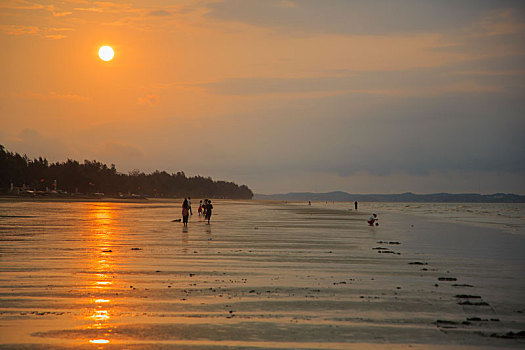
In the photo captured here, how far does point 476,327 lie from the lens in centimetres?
Result: 939

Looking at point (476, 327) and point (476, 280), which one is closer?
point (476, 327)

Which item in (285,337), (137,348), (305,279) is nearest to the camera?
(137,348)

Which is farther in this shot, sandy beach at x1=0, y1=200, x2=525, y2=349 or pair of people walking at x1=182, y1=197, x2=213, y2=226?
pair of people walking at x1=182, y1=197, x2=213, y2=226

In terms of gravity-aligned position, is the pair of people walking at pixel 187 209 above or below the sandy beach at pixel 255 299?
above

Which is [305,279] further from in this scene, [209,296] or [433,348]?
[433,348]

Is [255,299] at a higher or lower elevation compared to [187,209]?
lower

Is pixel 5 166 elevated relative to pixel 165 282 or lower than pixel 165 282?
elevated

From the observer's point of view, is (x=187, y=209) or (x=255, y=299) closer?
(x=255, y=299)

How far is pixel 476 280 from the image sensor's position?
49.1 feet

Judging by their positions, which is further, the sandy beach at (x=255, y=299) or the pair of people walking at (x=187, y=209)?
the pair of people walking at (x=187, y=209)

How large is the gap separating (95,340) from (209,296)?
3893 millimetres

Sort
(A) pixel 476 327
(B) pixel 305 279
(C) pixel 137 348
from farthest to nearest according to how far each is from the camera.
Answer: (B) pixel 305 279
(A) pixel 476 327
(C) pixel 137 348

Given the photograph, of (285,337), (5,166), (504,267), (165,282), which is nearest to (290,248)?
(504,267)

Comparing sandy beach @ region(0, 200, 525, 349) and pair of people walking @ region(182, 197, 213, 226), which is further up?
pair of people walking @ region(182, 197, 213, 226)
